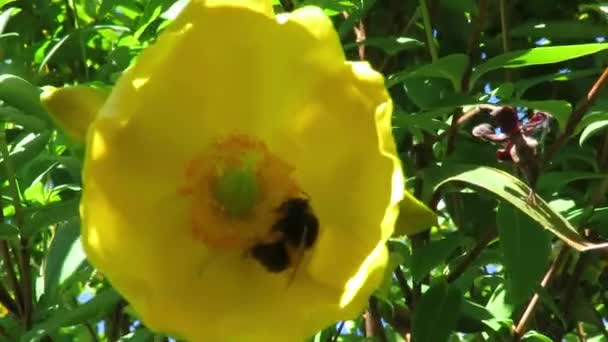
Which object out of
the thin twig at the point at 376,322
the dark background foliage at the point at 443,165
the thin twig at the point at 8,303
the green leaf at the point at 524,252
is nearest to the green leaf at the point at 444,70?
the dark background foliage at the point at 443,165

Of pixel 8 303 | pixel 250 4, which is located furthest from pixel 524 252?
pixel 8 303

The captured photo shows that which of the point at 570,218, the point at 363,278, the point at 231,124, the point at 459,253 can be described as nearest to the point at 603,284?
the point at 459,253

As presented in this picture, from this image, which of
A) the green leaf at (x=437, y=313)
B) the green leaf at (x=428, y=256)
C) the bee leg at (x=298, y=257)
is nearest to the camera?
the bee leg at (x=298, y=257)

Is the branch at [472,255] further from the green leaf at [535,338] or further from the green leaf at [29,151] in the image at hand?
the green leaf at [29,151]

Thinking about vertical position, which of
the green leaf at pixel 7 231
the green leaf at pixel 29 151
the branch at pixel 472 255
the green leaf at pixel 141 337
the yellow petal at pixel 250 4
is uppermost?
the yellow petal at pixel 250 4

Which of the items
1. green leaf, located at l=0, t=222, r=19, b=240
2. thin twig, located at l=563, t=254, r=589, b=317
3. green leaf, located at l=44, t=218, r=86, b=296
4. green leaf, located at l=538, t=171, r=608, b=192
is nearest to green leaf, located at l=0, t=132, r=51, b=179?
green leaf, located at l=0, t=222, r=19, b=240
